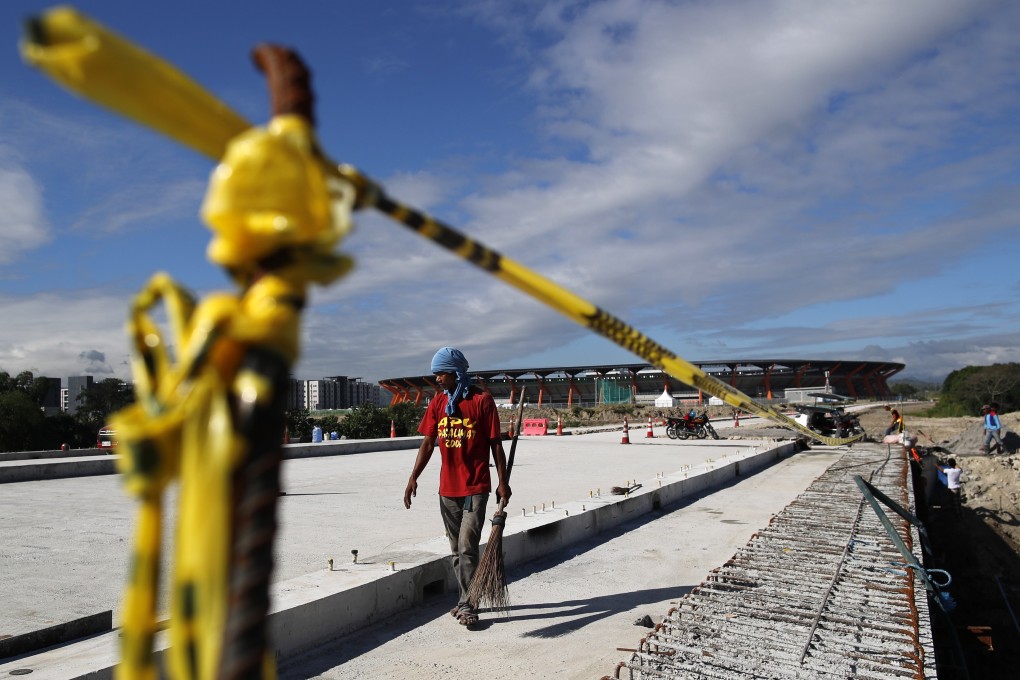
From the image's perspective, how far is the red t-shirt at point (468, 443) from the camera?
5305 mm

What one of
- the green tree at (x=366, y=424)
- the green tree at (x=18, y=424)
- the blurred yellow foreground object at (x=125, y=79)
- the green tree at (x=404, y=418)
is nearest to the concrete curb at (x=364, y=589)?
the blurred yellow foreground object at (x=125, y=79)

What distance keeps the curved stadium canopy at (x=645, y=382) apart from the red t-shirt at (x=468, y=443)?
60027 millimetres

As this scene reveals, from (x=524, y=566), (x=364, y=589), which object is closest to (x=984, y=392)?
(x=524, y=566)

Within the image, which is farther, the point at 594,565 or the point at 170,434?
the point at 594,565

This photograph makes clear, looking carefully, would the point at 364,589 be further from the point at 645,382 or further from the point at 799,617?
the point at 645,382

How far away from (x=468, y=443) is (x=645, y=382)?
74795 millimetres

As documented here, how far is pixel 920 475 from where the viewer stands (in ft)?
53.8

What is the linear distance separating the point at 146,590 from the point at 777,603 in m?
4.69

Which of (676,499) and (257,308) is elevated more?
(257,308)

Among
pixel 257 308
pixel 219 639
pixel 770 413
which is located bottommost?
pixel 219 639

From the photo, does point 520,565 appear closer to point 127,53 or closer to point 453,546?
point 453,546

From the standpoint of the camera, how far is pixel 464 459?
5.30m

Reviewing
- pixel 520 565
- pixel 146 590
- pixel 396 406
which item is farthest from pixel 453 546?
pixel 396 406

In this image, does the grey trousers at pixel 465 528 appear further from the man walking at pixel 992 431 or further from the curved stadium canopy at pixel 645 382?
the curved stadium canopy at pixel 645 382
